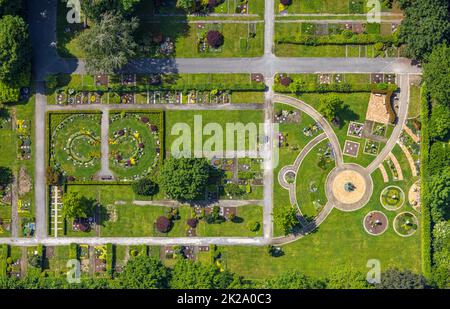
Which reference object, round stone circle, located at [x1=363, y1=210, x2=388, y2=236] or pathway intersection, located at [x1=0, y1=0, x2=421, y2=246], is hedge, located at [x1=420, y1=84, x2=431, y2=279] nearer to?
pathway intersection, located at [x1=0, y1=0, x2=421, y2=246]

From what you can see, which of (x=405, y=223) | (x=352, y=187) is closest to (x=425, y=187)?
(x=405, y=223)

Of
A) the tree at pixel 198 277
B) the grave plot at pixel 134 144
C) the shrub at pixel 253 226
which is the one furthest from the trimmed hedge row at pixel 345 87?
the tree at pixel 198 277

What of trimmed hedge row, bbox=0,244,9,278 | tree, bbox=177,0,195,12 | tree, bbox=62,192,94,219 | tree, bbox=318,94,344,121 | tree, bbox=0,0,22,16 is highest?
tree, bbox=177,0,195,12

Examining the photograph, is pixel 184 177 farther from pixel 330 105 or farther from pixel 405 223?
pixel 405 223

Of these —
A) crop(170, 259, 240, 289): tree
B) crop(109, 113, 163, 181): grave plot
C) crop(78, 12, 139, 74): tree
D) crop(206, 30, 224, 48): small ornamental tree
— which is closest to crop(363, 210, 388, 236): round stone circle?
crop(170, 259, 240, 289): tree

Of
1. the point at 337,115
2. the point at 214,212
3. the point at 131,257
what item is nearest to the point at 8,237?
→ the point at 131,257
